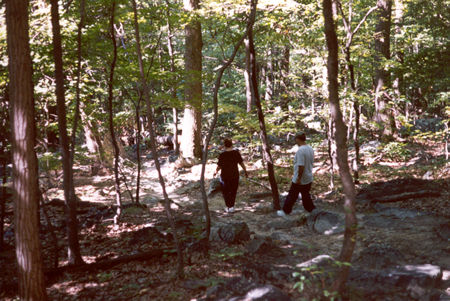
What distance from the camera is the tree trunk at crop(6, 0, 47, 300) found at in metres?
3.95

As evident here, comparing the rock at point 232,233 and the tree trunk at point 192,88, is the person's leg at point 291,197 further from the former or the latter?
the tree trunk at point 192,88

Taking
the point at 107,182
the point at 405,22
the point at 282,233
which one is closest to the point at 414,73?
the point at 282,233

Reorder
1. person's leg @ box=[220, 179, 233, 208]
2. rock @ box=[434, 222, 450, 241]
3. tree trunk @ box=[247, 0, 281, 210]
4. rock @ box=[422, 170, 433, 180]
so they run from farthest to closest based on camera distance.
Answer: rock @ box=[422, 170, 433, 180]
person's leg @ box=[220, 179, 233, 208]
tree trunk @ box=[247, 0, 281, 210]
rock @ box=[434, 222, 450, 241]

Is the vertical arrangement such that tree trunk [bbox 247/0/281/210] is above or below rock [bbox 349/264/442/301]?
above

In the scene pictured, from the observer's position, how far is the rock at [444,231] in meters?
5.19

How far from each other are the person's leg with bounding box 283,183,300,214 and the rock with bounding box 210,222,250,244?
61.5 inches

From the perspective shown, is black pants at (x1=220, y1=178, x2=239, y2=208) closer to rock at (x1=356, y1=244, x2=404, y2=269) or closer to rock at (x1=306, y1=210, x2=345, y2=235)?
rock at (x1=306, y1=210, x2=345, y2=235)

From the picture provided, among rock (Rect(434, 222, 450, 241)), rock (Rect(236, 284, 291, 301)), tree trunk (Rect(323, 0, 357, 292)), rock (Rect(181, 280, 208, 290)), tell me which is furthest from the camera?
rock (Rect(434, 222, 450, 241))

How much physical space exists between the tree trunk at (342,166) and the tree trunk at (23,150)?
3845 millimetres

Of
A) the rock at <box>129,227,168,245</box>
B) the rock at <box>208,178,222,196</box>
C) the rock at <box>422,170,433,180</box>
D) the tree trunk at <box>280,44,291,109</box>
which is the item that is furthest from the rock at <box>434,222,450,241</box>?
the tree trunk at <box>280,44,291,109</box>

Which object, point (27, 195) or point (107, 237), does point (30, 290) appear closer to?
point (27, 195)

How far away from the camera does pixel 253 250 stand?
216 inches

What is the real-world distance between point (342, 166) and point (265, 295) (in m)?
1.74

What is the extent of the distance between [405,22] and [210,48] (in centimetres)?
1500
